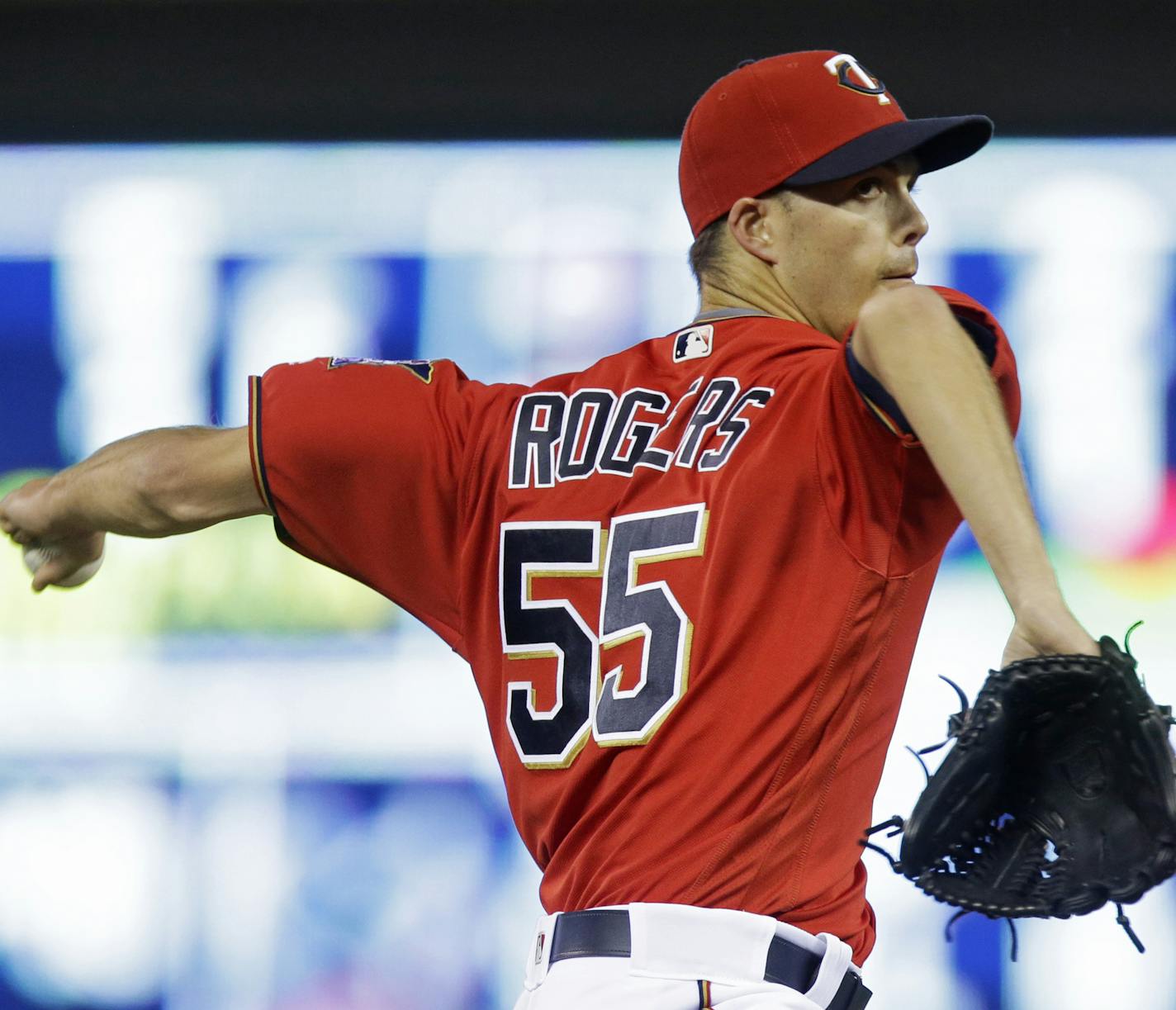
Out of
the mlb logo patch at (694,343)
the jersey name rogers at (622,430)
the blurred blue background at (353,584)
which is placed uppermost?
the mlb logo patch at (694,343)

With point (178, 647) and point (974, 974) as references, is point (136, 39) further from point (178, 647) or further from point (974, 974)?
point (974, 974)

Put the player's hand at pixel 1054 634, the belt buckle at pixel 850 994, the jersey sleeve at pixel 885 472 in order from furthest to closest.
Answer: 1. the belt buckle at pixel 850 994
2. the jersey sleeve at pixel 885 472
3. the player's hand at pixel 1054 634

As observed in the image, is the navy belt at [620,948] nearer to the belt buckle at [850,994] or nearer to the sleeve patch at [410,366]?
the belt buckle at [850,994]

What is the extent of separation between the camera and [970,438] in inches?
47.9

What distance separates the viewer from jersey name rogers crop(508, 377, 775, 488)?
1495 millimetres

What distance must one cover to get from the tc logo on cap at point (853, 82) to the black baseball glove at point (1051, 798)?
2.59ft

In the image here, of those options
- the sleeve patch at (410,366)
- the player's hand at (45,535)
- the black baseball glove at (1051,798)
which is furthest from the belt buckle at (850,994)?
the player's hand at (45,535)

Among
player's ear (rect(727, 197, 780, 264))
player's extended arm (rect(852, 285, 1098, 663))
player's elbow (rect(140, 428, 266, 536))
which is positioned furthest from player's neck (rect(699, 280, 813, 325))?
player's elbow (rect(140, 428, 266, 536))

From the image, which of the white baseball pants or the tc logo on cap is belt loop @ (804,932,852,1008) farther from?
the tc logo on cap

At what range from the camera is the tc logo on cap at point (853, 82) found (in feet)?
5.76

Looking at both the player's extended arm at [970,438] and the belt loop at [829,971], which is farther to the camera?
the belt loop at [829,971]

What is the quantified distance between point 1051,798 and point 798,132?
784 mm

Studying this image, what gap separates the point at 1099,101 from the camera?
347 centimetres

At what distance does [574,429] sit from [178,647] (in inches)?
75.7
